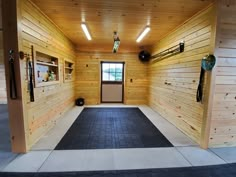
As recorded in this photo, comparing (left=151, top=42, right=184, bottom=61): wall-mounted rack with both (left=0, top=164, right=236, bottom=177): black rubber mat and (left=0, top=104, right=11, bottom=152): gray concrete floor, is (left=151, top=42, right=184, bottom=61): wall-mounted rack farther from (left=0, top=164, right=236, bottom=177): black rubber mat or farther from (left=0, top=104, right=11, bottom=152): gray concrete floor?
(left=0, top=104, right=11, bottom=152): gray concrete floor

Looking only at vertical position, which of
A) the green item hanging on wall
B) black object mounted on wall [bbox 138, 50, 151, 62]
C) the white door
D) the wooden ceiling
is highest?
the wooden ceiling

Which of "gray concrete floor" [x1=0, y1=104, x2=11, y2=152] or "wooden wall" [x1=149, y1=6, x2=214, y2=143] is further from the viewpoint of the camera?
"wooden wall" [x1=149, y1=6, x2=214, y2=143]

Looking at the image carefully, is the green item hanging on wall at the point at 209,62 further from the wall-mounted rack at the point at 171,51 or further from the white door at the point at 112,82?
the white door at the point at 112,82

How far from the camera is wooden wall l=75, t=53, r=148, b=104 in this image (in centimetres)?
630

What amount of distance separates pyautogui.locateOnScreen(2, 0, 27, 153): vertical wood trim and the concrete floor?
24 centimetres

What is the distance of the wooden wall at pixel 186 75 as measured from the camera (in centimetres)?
273

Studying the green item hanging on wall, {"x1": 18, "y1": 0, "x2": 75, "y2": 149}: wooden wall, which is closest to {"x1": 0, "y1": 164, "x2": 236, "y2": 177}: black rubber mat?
{"x1": 18, "y1": 0, "x2": 75, "y2": 149}: wooden wall

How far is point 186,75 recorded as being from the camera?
10.6 feet

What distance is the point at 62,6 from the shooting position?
274 centimetres

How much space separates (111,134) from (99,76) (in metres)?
3.62

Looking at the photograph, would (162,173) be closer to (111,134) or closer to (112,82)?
(111,134)

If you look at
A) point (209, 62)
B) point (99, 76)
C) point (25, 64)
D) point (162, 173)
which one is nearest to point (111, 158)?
point (162, 173)

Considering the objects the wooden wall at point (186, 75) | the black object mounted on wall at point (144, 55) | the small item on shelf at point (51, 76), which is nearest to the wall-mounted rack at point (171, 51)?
the wooden wall at point (186, 75)

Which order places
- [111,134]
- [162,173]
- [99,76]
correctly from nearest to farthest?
[162,173], [111,134], [99,76]
